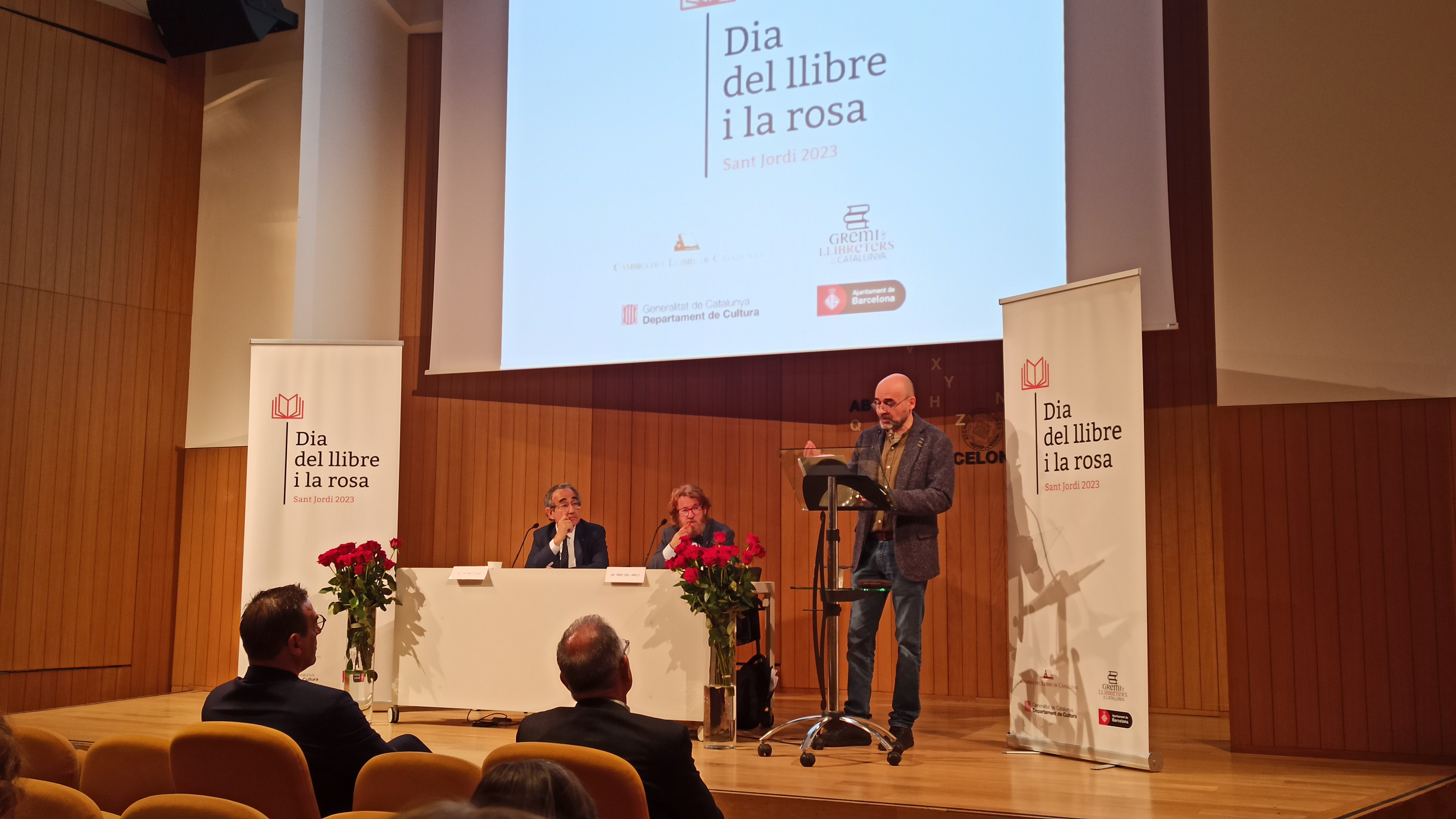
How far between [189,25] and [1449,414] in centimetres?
727

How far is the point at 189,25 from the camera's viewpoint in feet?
23.6

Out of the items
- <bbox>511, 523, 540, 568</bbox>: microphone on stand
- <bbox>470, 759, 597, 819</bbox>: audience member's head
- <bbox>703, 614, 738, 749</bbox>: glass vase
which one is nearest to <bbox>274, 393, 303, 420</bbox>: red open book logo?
<bbox>511, 523, 540, 568</bbox>: microphone on stand

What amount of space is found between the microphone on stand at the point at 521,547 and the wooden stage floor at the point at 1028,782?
1.33 metres

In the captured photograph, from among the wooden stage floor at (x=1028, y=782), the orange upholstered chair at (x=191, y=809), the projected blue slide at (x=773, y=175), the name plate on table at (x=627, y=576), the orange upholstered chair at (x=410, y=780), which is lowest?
the wooden stage floor at (x=1028, y=782)

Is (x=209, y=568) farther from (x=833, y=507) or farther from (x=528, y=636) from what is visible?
(x=833, y=507)

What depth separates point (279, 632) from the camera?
108 inches

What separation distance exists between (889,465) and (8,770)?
365 centimetres

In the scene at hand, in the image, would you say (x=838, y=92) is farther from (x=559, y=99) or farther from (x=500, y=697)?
(x=500, y=697)

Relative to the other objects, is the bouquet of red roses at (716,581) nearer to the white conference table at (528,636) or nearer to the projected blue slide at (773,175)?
the white conference table at (528,636)

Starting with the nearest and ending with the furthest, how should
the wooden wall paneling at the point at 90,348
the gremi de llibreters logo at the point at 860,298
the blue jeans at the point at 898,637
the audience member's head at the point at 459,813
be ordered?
the audience member's head at the point at 459,813 → the blue jeans at the point at 898,637 → the gremi de llibreters logo at the point at 860,298 → the wooden wall paneling at the point at 90,348

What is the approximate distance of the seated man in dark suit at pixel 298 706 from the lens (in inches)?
103

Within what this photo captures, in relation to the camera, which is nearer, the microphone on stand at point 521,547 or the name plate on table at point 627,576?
the name plate on table at point 627,576

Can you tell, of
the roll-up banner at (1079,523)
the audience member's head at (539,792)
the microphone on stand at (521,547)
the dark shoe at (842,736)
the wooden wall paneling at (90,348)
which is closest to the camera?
the audience member's head at (539,792)

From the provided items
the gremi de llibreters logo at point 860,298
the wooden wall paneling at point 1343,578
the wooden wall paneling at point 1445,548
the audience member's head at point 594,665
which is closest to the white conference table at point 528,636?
the gremi de llibreters logo at point 860,298
